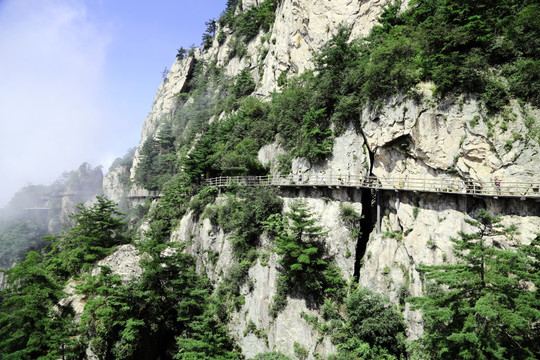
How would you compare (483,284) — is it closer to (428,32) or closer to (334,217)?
(334,217)

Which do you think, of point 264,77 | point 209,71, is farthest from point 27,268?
point 209,71

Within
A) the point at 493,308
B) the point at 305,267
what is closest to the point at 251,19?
the point at 305,267

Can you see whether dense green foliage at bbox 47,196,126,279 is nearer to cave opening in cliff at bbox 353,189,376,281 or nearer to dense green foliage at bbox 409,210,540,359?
cave opening in cliff at bbox 353,189,376,281

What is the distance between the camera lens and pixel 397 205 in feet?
63.5

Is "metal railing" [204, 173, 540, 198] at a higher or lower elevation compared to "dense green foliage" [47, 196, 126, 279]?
higher

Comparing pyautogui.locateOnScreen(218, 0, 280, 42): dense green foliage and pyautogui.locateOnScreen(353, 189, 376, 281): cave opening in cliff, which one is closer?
pyautogui.locateOnScreen(353, 189, 376, 281): cave opening in cliff

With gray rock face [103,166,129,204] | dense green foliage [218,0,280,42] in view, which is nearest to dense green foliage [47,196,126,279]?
dense green foliage [218,0,280,42]

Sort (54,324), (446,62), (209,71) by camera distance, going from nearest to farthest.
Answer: (54,324), (446,62), (209,71)

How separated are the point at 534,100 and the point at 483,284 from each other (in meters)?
11.8

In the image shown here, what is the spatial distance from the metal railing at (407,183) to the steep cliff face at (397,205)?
283 mm

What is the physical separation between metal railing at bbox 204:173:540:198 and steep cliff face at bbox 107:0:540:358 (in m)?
0.28

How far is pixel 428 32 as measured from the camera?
59.5ft

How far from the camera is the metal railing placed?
558 inches

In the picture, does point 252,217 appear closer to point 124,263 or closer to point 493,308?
point 124,263
